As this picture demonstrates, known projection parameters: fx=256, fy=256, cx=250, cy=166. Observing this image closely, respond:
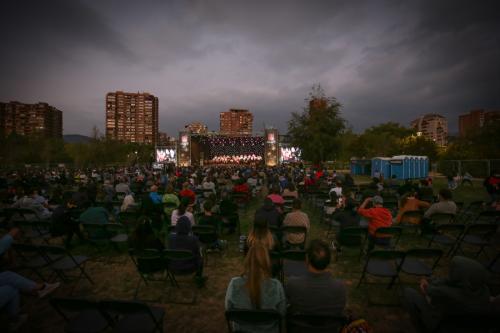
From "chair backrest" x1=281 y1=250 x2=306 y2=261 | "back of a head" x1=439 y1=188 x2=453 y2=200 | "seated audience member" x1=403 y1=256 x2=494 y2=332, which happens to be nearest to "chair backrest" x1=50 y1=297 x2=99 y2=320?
"chair backrest" x1=281 y1=250 x2=306 y2=261

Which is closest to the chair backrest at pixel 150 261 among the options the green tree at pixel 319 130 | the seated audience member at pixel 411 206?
the seated audience member at pixel 411 206

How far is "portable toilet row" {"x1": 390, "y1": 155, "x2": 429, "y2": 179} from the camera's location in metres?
24.0

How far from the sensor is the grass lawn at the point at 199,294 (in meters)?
3.36

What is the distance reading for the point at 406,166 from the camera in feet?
79.2

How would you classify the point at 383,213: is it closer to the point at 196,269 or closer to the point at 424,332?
the point at 424,332

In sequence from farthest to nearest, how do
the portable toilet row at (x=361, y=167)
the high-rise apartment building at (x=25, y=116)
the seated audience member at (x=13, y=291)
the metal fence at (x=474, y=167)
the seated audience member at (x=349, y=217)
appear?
the high-rise apartment building at (x=25, y=116) < the portable toilet row at (x=361, y=167) < the metal fence at (x=474, y=167) < the seated audience member at (x=349, y=217) < the seated audience member at (x=13, y=291)

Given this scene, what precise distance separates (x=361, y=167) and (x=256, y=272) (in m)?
33.6

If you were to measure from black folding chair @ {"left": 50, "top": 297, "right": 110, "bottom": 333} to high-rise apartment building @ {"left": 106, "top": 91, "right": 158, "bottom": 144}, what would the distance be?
148261mm

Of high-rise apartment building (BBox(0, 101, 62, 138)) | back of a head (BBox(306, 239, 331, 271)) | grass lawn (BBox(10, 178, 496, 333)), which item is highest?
high-rise apartment building (BBox(0, 101, 62, 138))

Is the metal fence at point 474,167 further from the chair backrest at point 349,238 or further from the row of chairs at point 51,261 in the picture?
the row of chairs at point 51,261

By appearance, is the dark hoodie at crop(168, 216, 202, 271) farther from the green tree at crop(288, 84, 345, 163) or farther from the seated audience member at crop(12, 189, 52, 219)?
the green tree at crop(288, 84, 345, 163)

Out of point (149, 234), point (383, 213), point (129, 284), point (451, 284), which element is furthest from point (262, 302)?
point (383, 213)

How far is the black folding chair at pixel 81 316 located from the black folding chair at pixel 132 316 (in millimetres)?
101

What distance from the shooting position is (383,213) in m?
5.05
